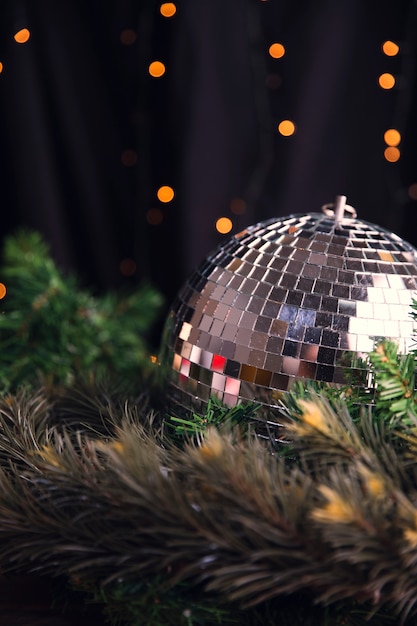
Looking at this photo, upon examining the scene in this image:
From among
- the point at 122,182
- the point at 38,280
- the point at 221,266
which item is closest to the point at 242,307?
the point at 221,266

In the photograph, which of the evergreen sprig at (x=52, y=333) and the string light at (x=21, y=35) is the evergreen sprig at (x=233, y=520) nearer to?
the evergreen sprig at (x=52, y=333)

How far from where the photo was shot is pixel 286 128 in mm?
972

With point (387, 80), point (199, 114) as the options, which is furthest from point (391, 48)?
point (199, 114)

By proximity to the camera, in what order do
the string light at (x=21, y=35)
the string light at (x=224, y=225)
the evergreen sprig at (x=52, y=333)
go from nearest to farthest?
the evergreen sprig at (x=52, y=333), the string light at (x=21, y=35), the string light at (x=224, y=225)

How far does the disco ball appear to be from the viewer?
493mm

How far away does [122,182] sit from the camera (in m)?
1.07

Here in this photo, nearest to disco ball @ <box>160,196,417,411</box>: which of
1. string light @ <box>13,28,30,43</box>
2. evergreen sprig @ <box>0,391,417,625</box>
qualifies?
evergreen sprig @ <box>0,391,417,625</box>

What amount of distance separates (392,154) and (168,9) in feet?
1.24

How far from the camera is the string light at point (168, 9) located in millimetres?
919

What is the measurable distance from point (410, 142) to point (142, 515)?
754 mm

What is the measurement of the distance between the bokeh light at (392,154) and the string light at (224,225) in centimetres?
25

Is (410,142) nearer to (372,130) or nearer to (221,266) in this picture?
(372,130)

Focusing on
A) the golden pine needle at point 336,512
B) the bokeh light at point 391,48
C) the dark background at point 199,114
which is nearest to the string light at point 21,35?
the dark background at point 199,114

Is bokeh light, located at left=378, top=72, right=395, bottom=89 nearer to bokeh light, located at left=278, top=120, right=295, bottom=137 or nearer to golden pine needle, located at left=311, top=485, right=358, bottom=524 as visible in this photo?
bokeh light, located at left=278, top=120, right=295, bottom=137
